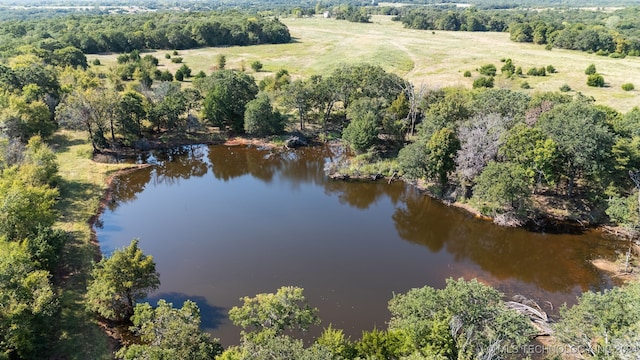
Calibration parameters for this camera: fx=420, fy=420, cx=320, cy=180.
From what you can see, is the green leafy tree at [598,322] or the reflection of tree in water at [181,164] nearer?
the green leafy tree at [598,322]

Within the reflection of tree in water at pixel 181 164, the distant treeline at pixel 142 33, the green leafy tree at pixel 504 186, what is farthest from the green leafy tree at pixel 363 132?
the distant treeline at pixel 142 33

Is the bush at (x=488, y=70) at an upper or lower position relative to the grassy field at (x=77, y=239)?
upper

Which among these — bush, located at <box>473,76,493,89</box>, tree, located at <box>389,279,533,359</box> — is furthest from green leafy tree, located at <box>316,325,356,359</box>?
bush, located at <box>473,76,493,89</box>

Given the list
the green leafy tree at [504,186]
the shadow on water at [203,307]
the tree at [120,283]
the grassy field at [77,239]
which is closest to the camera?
the grassy field at [77,239]

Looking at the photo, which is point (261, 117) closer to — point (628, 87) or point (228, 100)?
point (228, 100)

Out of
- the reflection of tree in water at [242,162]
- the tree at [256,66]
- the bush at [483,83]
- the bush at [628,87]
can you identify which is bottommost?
the reflection of tree in water at [242,162]

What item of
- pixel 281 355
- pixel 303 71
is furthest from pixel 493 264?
pixel 303 71

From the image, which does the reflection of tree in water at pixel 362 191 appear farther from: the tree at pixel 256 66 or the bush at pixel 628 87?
the tree at pixel 256 66

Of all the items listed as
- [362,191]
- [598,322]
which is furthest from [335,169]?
[598,322]

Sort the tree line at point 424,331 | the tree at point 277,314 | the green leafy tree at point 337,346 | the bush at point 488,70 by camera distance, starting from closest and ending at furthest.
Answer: the tree line at point 424,331
the green leafy tree at point 337,346
the tree at point 277,314
the bush at point 488,70
